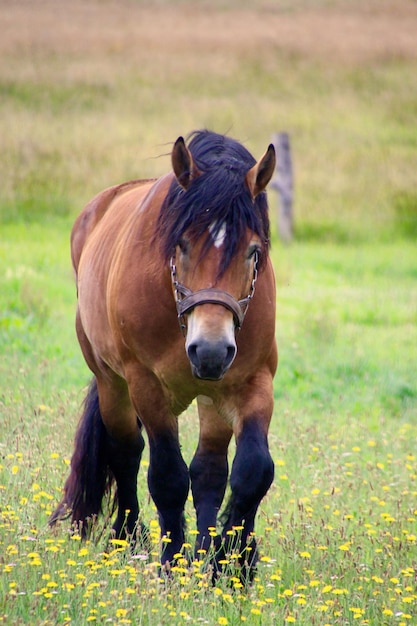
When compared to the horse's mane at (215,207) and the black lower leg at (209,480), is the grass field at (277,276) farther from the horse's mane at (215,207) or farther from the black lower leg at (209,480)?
the horse's mane at (215,207)

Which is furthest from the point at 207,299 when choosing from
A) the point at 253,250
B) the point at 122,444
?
the point at 122,444

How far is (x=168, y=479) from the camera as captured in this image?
14.2 ft

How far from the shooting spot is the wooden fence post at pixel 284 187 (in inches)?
629

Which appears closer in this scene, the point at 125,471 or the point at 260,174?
the point at 260,174

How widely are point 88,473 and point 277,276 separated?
6866 mm

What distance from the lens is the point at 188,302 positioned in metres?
3.80

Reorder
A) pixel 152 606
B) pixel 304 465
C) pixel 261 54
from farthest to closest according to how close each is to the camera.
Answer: pixel 261 54, pixel 304 465, pixel 152 606

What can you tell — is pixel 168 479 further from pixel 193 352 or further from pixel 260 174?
pixel 260 174

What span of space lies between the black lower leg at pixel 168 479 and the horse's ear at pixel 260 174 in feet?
3.99

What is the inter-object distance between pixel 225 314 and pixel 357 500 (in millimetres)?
2221

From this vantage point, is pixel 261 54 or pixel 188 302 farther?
pixel 261 54

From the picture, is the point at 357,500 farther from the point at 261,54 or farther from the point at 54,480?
the point at 261,54

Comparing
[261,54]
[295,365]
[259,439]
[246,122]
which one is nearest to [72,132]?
[246,122]

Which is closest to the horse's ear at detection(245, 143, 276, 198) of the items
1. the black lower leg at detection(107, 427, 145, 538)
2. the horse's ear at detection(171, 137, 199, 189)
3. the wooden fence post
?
the horse's ear at detection(171, 137, 199, 189)
